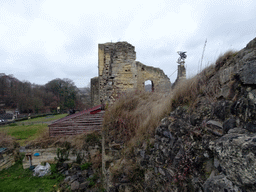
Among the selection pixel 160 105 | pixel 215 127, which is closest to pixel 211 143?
pixel 215 127

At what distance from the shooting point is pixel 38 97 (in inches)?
1364

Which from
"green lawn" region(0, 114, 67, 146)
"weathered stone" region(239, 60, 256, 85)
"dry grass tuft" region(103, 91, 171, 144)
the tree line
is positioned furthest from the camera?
the tree line

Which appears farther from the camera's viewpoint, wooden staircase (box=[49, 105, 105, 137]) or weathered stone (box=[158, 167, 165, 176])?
wooden staircase (box=[49, 105, 105, 137])

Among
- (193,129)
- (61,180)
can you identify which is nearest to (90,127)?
(61,180)

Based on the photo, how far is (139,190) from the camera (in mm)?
2531

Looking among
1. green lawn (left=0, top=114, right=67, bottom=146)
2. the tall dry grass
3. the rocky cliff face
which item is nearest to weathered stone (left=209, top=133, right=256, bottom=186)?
the rocky cliff face

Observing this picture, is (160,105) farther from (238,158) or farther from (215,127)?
(238,158)

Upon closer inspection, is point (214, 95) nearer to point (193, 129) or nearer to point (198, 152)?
point (193, 129)

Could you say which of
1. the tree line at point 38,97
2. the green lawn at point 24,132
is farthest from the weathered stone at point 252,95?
the tree line at point 38,97

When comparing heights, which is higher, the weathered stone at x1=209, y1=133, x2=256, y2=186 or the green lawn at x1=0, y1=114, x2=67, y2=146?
the weathered stone at x1=209, y1=133, x2=256, y2=186

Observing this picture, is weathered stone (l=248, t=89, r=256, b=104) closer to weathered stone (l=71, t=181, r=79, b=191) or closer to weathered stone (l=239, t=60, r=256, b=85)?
weathered stone (l=239, t=60, r=256, b=85)

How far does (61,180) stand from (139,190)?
439 centimetres

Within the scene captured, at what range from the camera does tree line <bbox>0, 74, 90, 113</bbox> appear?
98.3 ft

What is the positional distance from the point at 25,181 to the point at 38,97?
3591 cm
